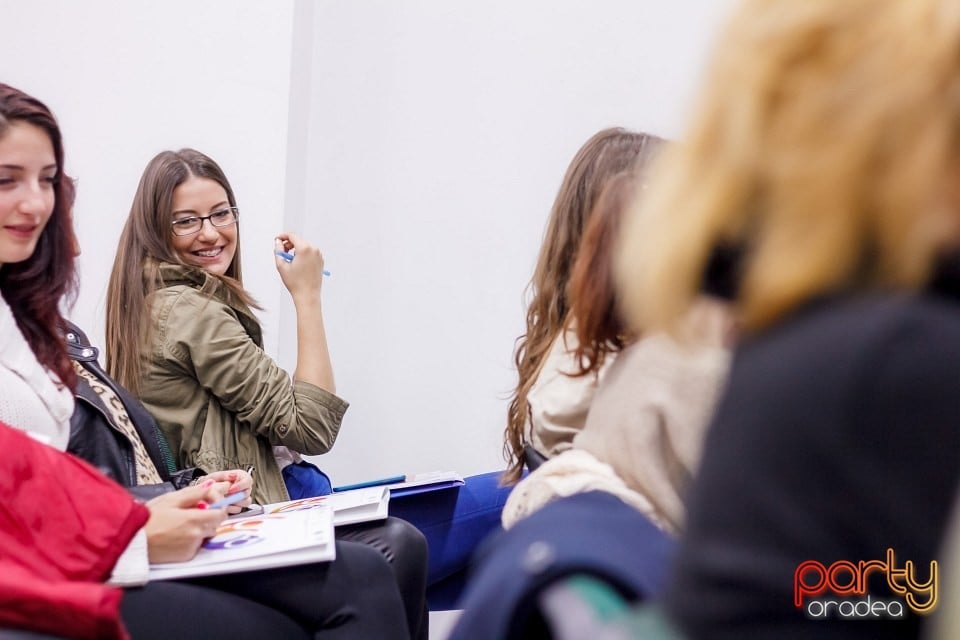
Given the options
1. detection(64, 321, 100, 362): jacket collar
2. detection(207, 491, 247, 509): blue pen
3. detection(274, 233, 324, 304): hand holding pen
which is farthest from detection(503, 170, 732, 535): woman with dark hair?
detection(274, 233, 324, 304): hand holding pen

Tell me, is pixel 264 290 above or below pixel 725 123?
below

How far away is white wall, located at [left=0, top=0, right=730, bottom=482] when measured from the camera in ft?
9.76

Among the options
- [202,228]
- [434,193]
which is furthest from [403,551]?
[434,193]

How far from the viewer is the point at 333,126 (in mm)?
3211

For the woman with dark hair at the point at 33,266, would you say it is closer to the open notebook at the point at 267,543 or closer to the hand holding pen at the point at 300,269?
the open notebook at the point at 267,543

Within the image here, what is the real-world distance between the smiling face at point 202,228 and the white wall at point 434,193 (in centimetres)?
85

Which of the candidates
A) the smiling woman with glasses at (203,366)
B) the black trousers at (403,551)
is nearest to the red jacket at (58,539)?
the black trousers at (403,551)

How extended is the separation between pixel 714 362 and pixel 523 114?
87.8 inches

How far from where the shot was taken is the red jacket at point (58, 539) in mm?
989

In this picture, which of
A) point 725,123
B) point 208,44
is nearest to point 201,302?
point 208,44

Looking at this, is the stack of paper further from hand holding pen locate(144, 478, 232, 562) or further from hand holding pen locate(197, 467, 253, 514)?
hand holding pen locate(197, 467, 253, 514)

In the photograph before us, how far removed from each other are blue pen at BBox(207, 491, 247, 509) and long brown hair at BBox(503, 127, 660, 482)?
0.43 m

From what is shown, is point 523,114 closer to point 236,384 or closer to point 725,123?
point 236,384

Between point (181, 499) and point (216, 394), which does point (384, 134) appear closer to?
point (216, 394)
